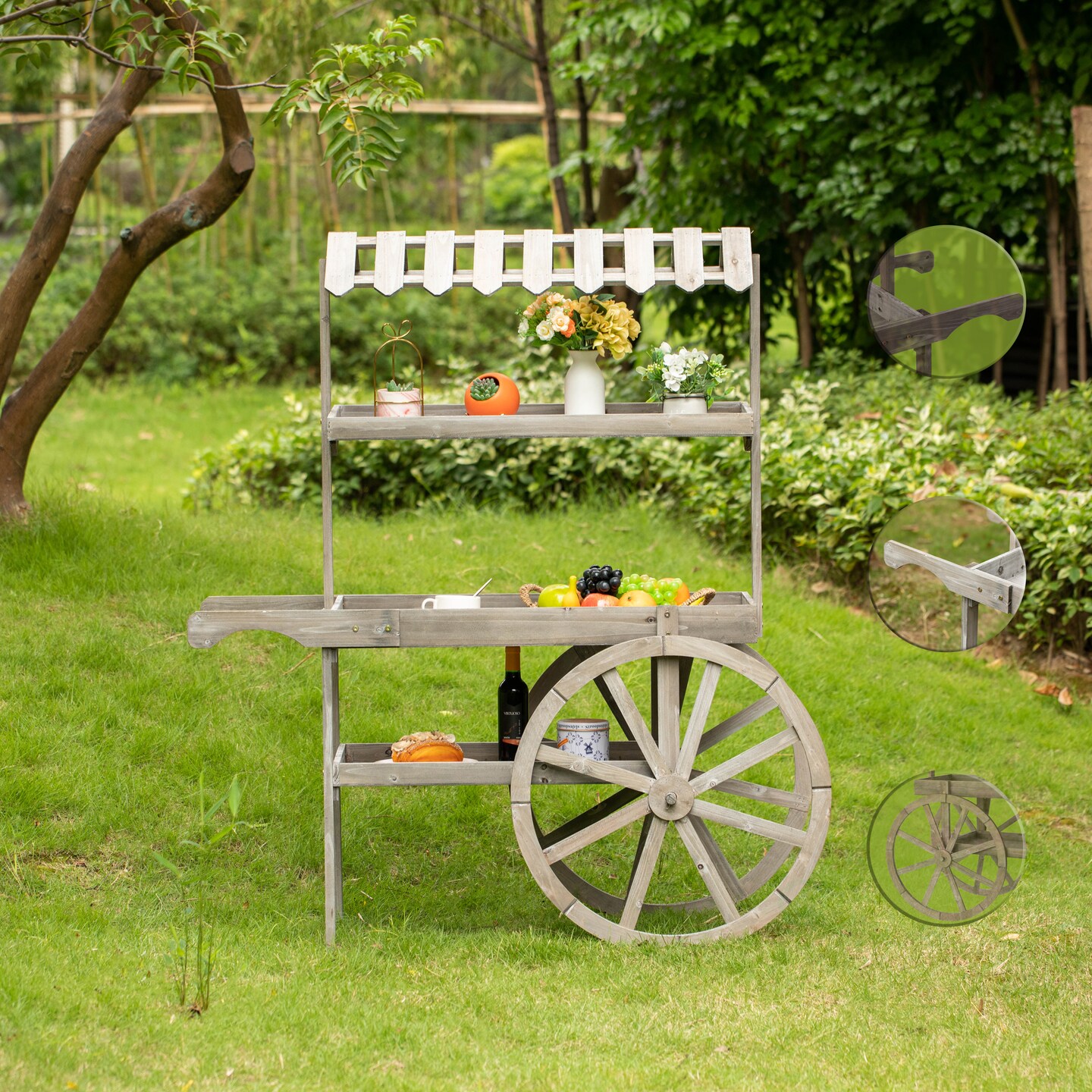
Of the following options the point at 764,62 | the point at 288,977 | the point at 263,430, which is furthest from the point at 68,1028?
the point at 764,62

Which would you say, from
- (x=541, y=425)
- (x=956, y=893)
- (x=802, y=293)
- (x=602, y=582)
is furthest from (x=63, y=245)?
(x=802, y=293)

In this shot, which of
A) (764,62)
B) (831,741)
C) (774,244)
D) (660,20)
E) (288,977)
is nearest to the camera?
(288,977)

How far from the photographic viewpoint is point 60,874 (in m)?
3.86

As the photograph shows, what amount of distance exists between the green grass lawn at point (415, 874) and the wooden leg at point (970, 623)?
840 mm

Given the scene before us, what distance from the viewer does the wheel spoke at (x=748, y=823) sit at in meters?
3.46

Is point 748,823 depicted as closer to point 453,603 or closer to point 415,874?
point 453,603

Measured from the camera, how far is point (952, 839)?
3.38m

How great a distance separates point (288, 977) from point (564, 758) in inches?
35.2

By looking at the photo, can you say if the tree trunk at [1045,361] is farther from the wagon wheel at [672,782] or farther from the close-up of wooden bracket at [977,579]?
the wagon wheel at [672,782]

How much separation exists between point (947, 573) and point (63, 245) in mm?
3863

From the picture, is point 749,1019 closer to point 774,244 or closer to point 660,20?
point 660,20

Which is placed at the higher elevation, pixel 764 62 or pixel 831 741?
pixel 764 62

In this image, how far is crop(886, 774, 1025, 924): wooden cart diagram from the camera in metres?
3.37

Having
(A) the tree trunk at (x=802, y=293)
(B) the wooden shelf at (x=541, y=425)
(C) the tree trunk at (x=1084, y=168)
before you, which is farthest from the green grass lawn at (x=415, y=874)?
(A) the tree trunk at (x=802, y=293)
